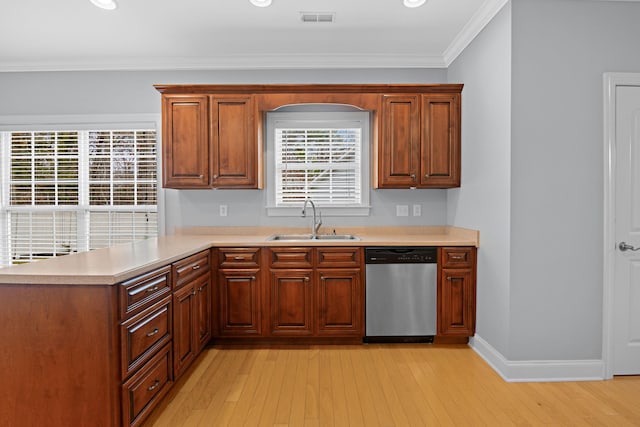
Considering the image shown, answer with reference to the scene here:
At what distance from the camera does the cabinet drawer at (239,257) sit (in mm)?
3262

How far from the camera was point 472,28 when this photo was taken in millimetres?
3137

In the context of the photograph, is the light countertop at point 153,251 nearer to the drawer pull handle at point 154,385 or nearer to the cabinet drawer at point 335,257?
the cabinet drawer at point 335,257

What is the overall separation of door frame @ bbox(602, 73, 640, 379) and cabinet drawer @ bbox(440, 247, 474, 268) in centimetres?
93

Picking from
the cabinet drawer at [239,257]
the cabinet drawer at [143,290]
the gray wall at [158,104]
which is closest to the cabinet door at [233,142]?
the gray wall at [158,104]

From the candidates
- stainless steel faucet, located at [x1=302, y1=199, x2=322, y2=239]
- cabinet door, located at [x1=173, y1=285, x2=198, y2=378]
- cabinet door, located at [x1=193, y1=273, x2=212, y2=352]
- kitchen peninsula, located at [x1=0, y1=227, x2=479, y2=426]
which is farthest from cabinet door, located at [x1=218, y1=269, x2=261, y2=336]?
stainless steel faucet, located at [x1=302, y1=199, x2=322, y2=239]

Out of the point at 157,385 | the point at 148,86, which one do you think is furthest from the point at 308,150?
the point at 157,385

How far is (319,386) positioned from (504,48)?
269cm

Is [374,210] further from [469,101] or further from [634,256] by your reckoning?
[634,256]

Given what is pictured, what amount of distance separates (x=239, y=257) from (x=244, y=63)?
199cm

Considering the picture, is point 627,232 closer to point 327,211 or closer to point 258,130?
point 327,211

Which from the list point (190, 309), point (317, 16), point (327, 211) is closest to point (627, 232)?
point (327, 211)

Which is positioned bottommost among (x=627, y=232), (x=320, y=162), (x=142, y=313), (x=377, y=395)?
(x=377, y=395)

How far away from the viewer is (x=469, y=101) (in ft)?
10.9

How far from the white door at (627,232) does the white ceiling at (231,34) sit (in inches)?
47.0
